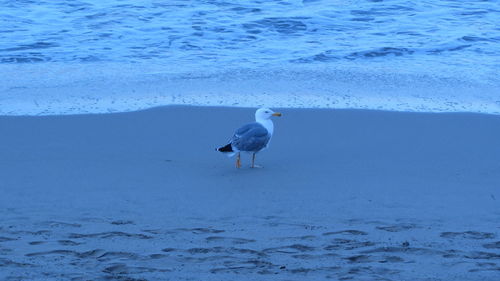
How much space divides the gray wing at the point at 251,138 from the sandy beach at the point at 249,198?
0.62ft

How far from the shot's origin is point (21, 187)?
5.39m

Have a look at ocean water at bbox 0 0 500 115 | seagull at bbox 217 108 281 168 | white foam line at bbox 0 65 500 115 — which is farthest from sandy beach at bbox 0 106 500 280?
ocean water at bbox 0 0 500 115

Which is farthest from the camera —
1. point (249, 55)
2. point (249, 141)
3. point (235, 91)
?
point (249, 55)

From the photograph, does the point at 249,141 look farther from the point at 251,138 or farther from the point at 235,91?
the point at 235,91

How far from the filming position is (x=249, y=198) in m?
5.28

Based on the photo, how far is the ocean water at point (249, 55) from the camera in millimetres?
8367

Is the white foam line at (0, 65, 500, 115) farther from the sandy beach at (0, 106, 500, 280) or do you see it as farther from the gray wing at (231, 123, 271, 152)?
the gray wing at (231, 123, 271, 152)

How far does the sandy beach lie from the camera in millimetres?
3967

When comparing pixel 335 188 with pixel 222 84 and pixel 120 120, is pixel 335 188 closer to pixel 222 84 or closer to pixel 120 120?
Result: pixel 120 120

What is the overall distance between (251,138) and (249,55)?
194 inches

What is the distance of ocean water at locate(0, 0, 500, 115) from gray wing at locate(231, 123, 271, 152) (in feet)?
5.95

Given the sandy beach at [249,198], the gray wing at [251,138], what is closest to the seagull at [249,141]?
the gray wing at [251,138]

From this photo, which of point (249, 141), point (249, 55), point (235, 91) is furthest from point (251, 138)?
point (249, 55)

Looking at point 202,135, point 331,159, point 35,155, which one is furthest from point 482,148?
point 35,155
